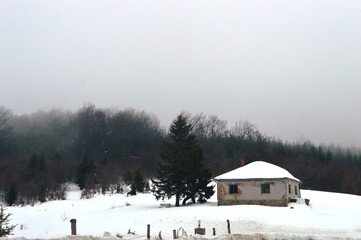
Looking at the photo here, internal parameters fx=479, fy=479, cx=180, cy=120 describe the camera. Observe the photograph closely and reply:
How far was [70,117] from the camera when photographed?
113000 mm

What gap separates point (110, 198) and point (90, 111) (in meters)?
52.5

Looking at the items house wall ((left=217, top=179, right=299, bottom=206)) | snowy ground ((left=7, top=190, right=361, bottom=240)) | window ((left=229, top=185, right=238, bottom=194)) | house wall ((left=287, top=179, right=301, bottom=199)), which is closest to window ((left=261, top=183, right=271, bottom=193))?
house wall ((left=217, top=179, right=299, bottom=206))

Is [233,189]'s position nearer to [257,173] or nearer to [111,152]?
[257,173]

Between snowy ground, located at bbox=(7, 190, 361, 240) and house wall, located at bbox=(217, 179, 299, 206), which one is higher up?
house wall, located at bbox=(217, 179, 299, 206)

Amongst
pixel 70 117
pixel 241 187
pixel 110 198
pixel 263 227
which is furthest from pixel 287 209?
pixel 70 117

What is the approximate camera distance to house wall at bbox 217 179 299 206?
4275 cm

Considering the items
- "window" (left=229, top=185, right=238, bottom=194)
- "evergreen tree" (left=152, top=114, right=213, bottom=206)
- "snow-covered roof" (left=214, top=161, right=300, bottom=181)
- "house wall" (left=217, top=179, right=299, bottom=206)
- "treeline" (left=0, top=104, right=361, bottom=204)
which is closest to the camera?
"house wall" (left=217, top=179, right=299, bottom=206)

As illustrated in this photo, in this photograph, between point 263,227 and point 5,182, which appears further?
point 5,182

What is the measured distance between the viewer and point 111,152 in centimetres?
9700

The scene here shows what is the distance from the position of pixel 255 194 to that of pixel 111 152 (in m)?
57.7

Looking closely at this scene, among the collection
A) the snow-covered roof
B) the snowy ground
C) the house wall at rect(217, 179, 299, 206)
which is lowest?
the snowy ground

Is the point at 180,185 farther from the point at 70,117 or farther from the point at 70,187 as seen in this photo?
the point at 70,117

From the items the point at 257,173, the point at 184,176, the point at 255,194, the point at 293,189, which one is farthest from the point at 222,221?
the point at 293,189

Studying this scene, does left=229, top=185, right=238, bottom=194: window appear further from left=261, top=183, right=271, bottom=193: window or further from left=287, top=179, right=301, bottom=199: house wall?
left=287, top=179, right=301, bottom=199: house wall
